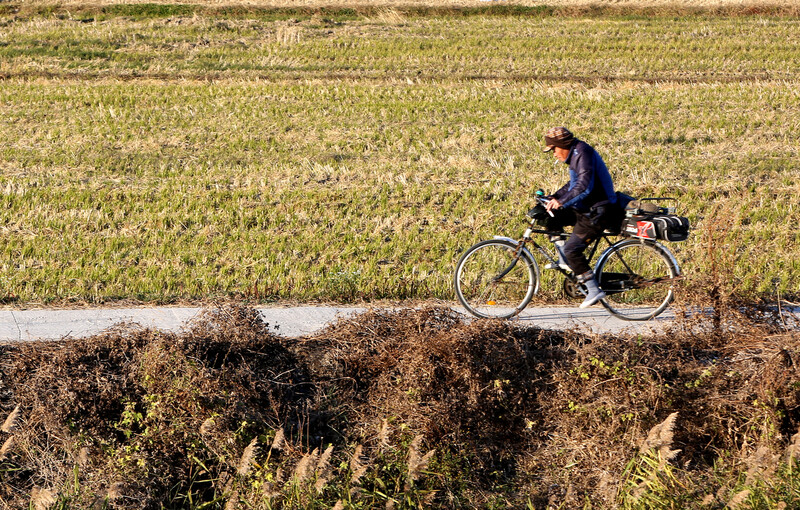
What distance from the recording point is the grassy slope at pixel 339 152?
32.6 feet

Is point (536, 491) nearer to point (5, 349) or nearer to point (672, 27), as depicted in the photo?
point (5, 349)

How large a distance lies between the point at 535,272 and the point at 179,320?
349 cm

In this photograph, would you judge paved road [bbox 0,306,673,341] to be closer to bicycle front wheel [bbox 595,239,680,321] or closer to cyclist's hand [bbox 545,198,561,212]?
bicycle front wheel [bbox 595,239,680,321]

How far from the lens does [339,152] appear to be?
664 inches

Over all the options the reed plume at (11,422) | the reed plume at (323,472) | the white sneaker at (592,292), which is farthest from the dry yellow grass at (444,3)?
the reed plume at (323,472)

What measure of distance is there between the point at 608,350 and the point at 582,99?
53.4 ft

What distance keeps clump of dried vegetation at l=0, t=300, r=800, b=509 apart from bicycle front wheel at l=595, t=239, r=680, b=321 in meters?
1.26

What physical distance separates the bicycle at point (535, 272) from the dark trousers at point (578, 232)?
0.13 metres

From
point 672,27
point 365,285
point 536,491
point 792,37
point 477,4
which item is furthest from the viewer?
point 477,4

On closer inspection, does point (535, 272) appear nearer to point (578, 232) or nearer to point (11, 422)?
point (578, 232)

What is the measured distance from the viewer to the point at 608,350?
264 inches

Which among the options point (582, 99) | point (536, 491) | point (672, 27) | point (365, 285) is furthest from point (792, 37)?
point (536, 491)

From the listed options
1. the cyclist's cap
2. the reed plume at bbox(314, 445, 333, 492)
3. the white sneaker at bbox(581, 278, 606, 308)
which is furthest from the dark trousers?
the reed plume at bbox(314, 445, 333, 492)

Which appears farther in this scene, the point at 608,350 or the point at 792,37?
the point at 792,37
